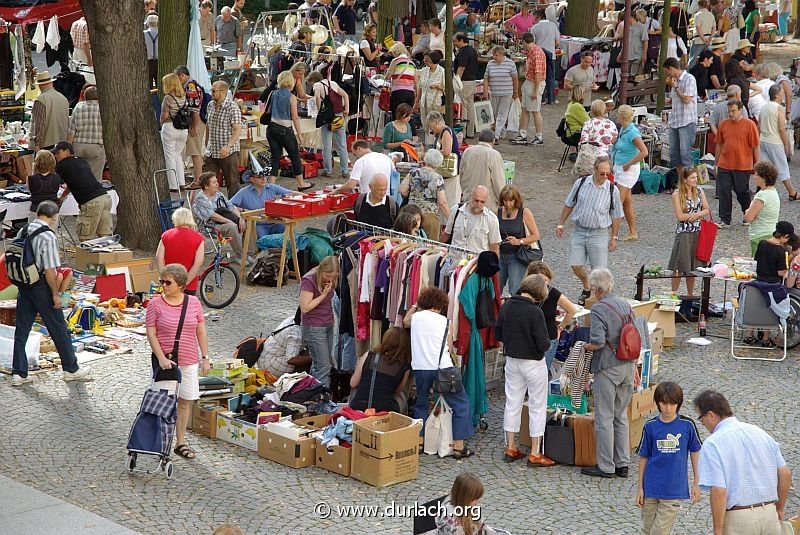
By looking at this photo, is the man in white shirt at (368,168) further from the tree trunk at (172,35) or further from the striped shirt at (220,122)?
the tree trunk at (172,35)

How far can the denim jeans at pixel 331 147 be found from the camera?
1970cm

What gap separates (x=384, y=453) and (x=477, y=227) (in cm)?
341

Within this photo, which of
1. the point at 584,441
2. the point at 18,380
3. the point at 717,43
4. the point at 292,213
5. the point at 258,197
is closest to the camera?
the point at 584,441

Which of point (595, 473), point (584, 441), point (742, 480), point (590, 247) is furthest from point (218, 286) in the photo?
point (742, 480)

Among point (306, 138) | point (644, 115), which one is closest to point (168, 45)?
point (306, 138)

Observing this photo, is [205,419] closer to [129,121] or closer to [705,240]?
[705,240]

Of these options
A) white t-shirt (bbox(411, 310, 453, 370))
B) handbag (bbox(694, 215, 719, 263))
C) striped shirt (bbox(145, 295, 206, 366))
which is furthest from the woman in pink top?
handbag (bbox(694, 215, 719, 263))

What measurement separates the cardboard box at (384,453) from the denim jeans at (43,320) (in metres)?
3.40

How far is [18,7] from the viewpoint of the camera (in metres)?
23.4

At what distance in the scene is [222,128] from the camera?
55.5ft

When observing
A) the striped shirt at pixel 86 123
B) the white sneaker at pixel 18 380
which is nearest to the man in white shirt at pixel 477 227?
the white sneaker at pixel 18 380

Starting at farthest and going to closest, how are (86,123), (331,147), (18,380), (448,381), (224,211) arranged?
(331,147), (86,123), (224,211), (18,380), (448,381)

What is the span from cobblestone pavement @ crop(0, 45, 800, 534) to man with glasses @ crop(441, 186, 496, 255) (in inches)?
61.3

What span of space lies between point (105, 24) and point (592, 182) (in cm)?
644
